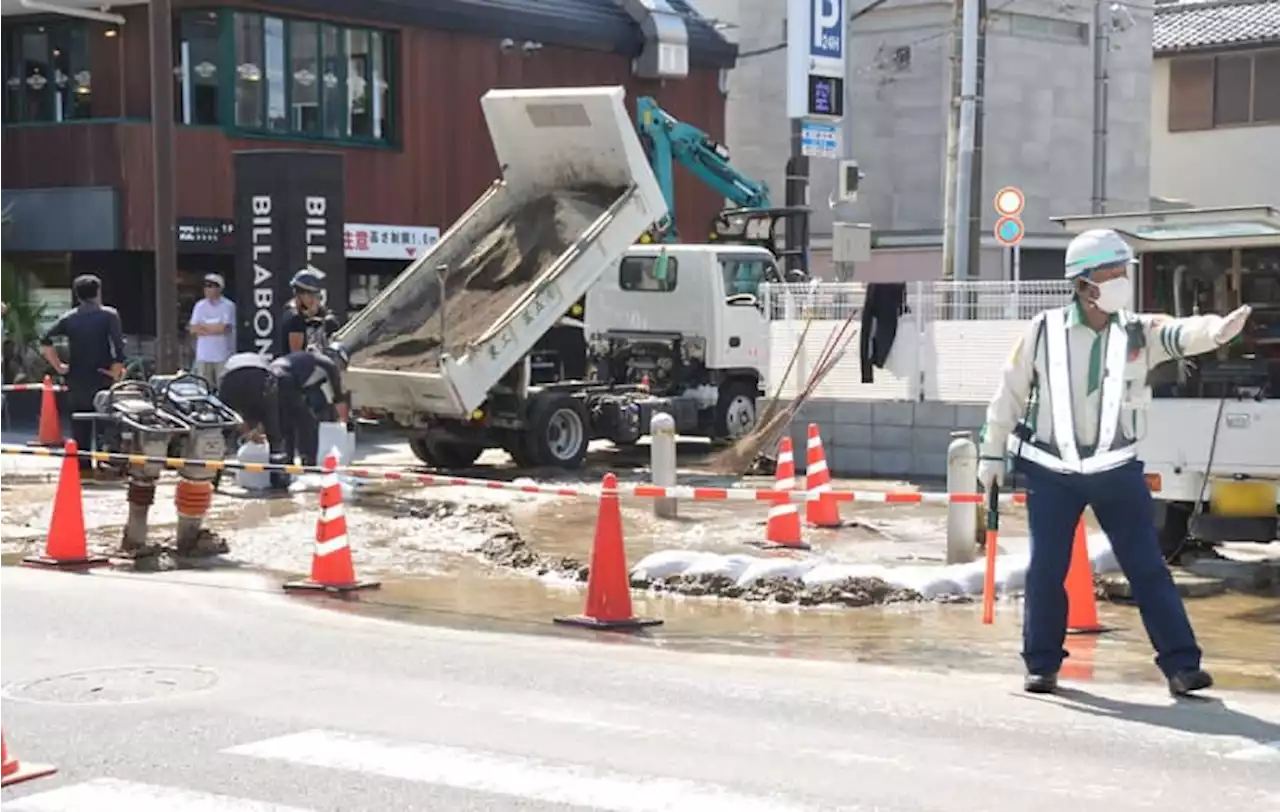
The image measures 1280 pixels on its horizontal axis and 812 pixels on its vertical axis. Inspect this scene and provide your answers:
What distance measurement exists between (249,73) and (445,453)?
920 centimetres

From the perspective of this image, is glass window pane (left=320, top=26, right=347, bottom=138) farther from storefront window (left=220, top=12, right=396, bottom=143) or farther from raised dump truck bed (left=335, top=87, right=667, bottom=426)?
raised dump truck bed (left=335, top=87, right=667, bottom=426)

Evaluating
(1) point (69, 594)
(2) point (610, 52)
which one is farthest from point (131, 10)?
(1) point (69, 594)

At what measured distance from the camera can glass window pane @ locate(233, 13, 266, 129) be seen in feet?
82.1

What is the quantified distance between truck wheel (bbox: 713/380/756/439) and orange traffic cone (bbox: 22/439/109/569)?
9.79 metres

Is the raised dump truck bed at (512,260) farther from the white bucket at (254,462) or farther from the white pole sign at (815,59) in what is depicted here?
the white pole sign at (815,59)

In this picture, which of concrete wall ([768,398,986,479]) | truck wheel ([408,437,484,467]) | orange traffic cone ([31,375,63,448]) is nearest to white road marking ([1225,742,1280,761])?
concrete wall ([768,398,986,479])

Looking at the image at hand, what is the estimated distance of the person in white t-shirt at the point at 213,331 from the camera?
20750mm

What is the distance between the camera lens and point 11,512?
46.4ft

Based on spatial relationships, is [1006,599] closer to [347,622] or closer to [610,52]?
[347,622]

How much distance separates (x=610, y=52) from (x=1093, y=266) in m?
23.2

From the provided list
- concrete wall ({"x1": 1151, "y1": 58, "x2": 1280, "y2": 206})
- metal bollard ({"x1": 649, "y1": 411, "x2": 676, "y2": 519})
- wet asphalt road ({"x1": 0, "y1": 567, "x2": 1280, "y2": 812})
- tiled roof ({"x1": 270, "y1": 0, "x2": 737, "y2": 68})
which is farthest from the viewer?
concrete wall ({"x1": 1151, "y1": 58, "x2": 1280, "y2": 206})

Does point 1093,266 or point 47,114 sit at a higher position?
point 47,114

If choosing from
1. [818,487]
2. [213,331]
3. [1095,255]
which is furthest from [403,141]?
[1095,255]

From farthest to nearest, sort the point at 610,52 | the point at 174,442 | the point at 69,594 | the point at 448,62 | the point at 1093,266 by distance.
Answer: the point at 610,52 < the point at 448,62 < the point at 174,442 < the point at 69,594 < the point at 1093,266
